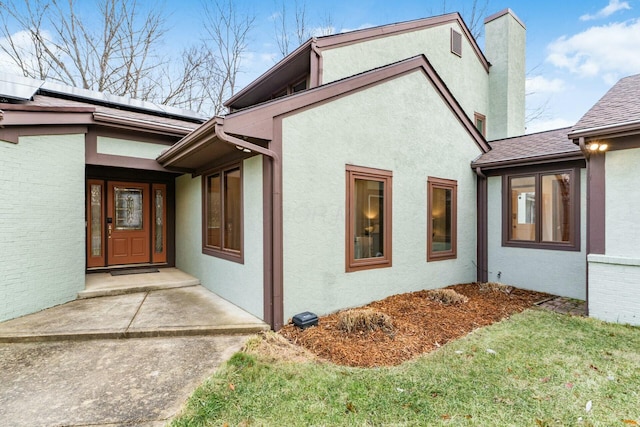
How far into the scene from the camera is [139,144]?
649 centimetres

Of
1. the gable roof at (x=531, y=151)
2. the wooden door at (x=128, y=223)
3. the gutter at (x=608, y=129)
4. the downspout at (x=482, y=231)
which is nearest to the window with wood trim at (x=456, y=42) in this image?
the gable roof at (x=531, y=151)

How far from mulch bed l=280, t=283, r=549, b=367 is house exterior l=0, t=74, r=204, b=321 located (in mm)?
4109

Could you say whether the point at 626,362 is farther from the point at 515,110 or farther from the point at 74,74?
the point at 74,74

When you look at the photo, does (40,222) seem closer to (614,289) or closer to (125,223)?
(125,223)

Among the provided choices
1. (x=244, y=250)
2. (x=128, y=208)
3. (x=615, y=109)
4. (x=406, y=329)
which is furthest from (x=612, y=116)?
(x=128, y=208)

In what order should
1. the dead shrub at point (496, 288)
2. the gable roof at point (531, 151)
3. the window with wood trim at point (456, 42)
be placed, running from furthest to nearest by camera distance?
the window with wood trim at point (456, 42), the dead shrub at point (496, 288), the gable roof at point (531, 151)

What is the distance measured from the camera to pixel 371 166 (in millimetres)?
5594

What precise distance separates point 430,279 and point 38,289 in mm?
6999

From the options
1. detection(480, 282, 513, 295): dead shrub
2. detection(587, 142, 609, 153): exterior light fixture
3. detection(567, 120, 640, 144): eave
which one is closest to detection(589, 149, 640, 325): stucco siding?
detection(587, 142, 609, 153): exterior light fixture

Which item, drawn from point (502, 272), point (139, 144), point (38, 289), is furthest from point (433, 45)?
point (38, 289)

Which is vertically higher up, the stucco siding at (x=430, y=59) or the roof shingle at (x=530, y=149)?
the stucco siding at (x=430, y=59)

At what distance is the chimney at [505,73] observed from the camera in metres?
10.9

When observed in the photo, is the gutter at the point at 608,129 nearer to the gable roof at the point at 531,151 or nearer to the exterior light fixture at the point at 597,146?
the exterior light fixture at the point at 597,146

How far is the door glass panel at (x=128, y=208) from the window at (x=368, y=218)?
577cm
